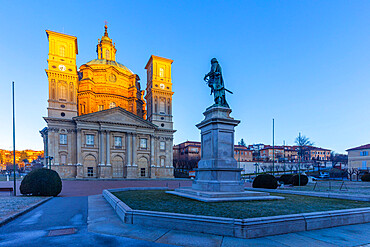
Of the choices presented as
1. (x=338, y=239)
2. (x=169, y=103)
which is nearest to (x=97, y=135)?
(x=169, y=103)

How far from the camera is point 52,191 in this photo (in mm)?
14602

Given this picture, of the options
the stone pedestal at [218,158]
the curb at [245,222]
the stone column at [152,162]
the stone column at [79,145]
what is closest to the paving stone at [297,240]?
the curb at [245,222]

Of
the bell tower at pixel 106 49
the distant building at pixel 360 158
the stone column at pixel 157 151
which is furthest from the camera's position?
the bell tower at pixel 106 49

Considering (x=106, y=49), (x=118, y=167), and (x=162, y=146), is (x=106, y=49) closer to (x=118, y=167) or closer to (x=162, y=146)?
(x=162, y=146)

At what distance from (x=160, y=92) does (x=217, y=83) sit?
41.8 metres

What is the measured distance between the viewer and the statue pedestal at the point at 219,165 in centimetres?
1094

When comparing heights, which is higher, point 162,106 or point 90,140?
point 162,106

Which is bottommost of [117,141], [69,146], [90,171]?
[90,171]

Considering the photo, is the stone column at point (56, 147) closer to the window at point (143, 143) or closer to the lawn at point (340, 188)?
the window at point (143, 143)

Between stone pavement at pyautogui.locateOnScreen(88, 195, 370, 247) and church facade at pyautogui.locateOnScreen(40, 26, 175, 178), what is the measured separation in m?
39.2

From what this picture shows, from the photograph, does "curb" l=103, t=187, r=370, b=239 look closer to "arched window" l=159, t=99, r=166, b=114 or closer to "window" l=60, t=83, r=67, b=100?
"window" l=60, t=83, r=67, b=100

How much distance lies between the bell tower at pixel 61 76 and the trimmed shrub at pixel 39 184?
105 ft

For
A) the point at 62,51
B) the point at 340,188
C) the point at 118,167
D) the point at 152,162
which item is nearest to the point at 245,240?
the point at 340,188

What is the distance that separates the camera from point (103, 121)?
43906 millimetres
